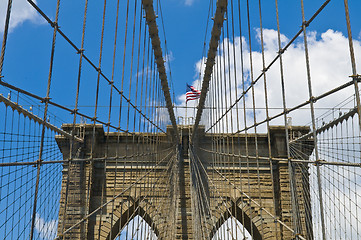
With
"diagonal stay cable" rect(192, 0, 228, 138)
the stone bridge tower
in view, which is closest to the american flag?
the stone bridge tower

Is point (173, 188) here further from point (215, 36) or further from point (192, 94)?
point (215, 36)

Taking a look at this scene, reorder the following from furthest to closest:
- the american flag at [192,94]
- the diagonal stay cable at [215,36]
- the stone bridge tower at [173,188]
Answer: the american flag at [192,94], the stone bridge tower at [173,188], the diagonal stay cable at [215,36]

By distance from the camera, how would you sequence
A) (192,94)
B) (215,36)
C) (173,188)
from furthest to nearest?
1. (192,94)
2. (173,188)
3. (215,36)

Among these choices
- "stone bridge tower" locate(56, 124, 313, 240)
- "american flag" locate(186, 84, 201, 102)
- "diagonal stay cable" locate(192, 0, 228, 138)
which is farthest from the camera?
"american flag" locate(186, 84, 201, 102)

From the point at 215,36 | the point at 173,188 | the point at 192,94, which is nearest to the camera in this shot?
the point at 215,36

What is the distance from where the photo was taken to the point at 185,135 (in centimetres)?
1361

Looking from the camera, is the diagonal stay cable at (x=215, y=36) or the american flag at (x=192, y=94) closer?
the diagonal stay cable at (x=215, y=36)

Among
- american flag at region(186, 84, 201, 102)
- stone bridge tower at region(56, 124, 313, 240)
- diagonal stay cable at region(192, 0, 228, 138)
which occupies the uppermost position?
american flag at region(186, 84, 201, 102)

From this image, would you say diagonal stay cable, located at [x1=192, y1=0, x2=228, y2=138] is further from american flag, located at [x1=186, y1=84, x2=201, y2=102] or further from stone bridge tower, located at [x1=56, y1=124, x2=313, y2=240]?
american flag, located at [x1=186, y1=84, x2=201, y2=102]

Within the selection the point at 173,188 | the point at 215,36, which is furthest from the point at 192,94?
the point at 215,36

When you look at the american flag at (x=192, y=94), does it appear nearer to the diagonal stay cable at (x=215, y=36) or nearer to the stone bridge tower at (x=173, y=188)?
the stone bridge tower at (x=173, y=188)

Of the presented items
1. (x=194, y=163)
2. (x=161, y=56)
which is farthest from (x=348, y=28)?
(x=194, y=163)

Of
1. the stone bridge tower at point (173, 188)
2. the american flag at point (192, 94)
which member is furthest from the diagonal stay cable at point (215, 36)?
the american flag at point (192, 94)

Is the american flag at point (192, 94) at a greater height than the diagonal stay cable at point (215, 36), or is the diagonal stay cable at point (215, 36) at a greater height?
the american flag at point (192, 94)
